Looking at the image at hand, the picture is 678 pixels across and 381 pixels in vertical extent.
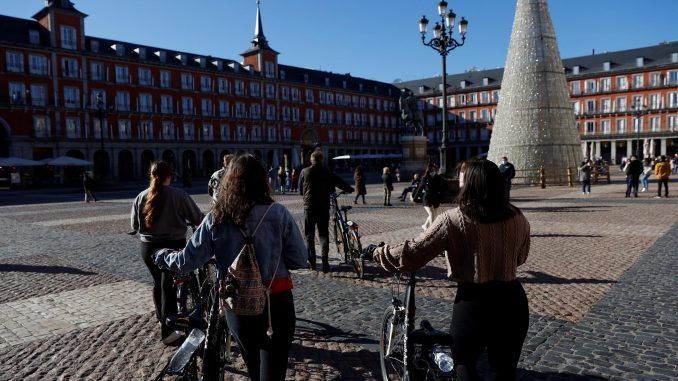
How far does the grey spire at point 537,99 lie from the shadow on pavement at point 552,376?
23.1m

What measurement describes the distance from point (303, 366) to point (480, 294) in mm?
2122

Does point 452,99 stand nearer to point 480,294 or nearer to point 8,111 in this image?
point 8,111

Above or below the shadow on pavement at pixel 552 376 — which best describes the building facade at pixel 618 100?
above

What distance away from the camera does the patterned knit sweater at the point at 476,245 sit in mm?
2365

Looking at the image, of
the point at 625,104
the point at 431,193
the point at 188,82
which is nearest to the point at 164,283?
the point at 431,193

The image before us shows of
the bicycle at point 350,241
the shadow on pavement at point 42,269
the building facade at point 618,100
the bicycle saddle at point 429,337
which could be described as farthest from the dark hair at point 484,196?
the building facade at point 618,100

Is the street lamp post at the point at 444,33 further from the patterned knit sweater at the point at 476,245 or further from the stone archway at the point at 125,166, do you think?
the stone archway at the point at 125,166

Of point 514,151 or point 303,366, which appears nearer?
point 303,366

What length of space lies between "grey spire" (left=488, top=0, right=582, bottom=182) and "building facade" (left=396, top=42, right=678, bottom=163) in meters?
34.4

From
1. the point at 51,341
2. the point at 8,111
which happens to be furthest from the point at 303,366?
the point at 8,111

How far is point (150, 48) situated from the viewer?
54.2 m

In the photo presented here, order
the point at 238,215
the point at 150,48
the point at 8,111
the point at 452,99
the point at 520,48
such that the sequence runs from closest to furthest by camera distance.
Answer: the point at 238,215 < the point at 520,48 < the point at 8,111 < the point at 150,48 < the point at 452,99

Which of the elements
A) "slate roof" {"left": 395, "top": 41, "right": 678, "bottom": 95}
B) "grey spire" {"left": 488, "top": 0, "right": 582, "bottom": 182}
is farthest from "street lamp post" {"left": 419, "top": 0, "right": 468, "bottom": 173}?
"slate roof" {"left": 395, "top": 41, "right": 678, "bottom": 95}

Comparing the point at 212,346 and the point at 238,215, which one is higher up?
the point at 238,215
